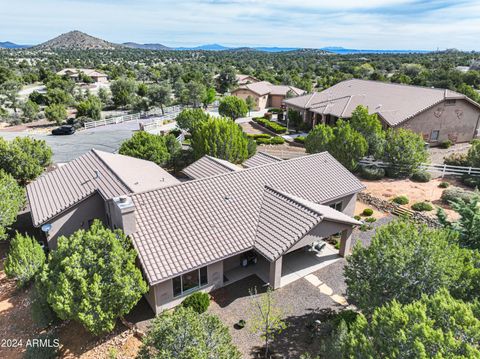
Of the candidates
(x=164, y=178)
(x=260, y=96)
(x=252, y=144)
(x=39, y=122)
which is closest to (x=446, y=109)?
(x=252, y=144)

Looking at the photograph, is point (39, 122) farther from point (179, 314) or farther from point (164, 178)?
point (179, 314)

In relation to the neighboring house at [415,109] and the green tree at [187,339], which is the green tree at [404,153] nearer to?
the neighboring house at [415,109]

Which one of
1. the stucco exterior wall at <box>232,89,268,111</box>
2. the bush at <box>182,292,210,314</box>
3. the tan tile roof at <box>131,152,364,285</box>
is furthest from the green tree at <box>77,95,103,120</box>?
the bush at <box>182,292,210,314</box>

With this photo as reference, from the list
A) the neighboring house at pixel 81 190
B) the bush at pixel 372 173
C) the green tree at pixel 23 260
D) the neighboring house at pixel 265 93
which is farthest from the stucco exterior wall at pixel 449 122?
the green tree at pixel 23 260

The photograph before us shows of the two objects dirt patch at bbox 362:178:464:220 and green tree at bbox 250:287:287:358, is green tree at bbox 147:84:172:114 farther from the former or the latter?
green tree at bbox 250:287:287:358

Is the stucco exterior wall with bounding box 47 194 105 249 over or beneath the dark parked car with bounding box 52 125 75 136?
over
